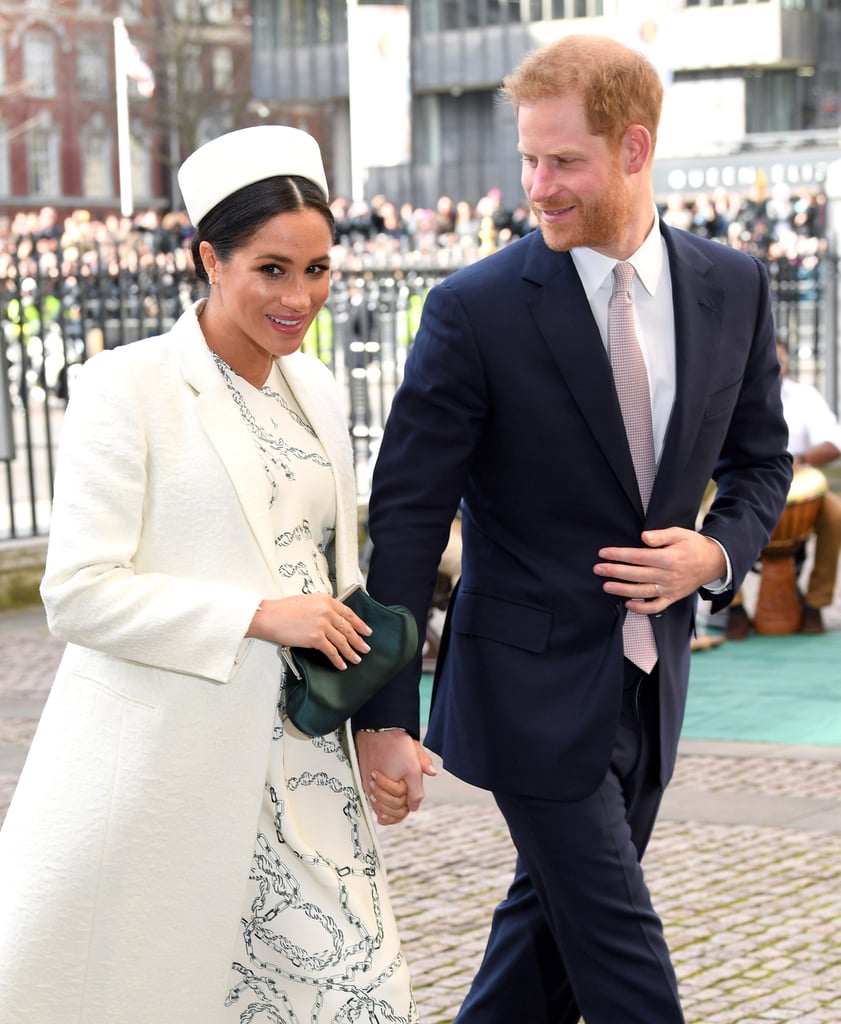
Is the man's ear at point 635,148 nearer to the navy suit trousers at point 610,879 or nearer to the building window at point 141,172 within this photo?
the navy suit trousers at point 610,879

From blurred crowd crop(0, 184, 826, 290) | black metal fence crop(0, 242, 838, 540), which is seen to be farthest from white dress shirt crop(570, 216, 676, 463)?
black metal fence crop(0, 242, 838, 540)

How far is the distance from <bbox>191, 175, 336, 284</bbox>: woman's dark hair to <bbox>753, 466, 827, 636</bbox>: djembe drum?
21.6ft

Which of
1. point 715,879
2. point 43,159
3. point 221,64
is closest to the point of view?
point 715,879

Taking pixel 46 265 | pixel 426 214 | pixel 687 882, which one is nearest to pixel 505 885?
pixel 687 882

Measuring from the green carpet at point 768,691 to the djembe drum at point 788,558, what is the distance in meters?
0.10

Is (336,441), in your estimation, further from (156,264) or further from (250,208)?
(156,264)

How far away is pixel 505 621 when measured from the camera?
298 cm

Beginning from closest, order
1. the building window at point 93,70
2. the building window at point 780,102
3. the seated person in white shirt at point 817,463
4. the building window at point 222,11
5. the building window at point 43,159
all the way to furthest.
Result: the seated person in white shirt at point 817,463
the building window at point 780,102
the building window at point 93,70
the building window at point 43,159
the building window at point 222,11

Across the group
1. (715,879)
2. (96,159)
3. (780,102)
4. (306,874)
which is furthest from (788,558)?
(96,159)

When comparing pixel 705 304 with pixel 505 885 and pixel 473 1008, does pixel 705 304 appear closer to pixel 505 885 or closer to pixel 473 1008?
pixel 473 1008

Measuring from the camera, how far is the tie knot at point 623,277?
2973 mm

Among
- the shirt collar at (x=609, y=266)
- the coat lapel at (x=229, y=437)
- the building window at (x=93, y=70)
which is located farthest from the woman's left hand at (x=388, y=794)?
the building window at (x=93, y=70)

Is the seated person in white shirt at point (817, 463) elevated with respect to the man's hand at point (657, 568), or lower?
lower

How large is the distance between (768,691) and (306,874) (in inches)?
226
